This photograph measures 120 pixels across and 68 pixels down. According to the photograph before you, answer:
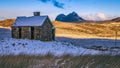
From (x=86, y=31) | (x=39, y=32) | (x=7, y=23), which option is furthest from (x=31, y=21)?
(x=7, y=23)

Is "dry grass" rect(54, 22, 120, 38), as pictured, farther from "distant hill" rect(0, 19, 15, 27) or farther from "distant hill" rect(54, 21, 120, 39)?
"distant hill" rect(0, 19, 15, 27)

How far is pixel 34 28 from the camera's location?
121 ft

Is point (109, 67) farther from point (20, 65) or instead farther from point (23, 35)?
point (23, 35)

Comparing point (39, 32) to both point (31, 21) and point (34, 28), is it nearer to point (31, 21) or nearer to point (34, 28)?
point (34, 28)

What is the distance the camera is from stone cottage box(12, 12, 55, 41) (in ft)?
121

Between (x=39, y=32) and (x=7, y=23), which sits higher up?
(x=39, y=32)

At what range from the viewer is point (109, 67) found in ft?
18.5

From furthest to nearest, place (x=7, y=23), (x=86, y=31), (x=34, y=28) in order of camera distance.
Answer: (x=7, y=23) < (x=86, y=31) < (x=34, y=28)

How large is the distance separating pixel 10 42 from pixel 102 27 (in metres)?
73.3

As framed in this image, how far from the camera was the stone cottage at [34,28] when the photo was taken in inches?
1453

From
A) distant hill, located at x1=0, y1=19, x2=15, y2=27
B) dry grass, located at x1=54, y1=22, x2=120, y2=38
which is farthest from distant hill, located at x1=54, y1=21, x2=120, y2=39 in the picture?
distant hill, located at x1=0, y1=19, x2=15, y2=27

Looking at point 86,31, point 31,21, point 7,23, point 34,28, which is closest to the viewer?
point 34,28

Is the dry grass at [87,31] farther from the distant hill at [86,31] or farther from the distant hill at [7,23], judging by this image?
the distant hill at [7,23]

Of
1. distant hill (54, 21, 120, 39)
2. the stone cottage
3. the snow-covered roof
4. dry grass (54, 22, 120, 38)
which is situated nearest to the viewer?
the stone cottage
